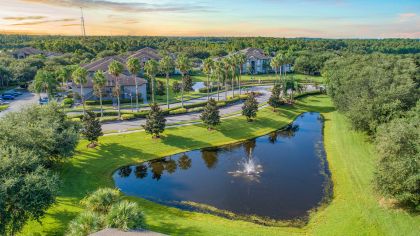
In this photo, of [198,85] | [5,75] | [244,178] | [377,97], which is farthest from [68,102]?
[377,97]

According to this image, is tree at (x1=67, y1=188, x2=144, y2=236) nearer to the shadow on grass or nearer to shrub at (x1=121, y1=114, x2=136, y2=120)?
the shadow on grass

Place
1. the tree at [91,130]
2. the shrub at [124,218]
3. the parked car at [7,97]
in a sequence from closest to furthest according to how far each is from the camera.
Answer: the shrub at [124,218]
the tree at [91,130]
the parked car at [7,97]

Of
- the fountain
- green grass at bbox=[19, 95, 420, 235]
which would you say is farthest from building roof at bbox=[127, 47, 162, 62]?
the fountain

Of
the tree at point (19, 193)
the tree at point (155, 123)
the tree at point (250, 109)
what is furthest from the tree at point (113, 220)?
the tree at point (250, 109)

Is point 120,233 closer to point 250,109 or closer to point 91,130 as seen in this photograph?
point 91,130

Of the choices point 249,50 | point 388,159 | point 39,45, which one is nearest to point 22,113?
point 388,159

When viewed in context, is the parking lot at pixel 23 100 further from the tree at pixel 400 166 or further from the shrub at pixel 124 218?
the tree at pixel 400 166
